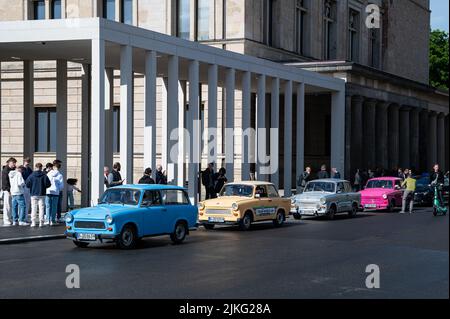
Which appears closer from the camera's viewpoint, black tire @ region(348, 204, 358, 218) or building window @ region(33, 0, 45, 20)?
black tire @ region(348, 204, 358, 218)

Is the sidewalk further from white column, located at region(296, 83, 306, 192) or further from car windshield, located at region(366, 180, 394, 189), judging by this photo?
white column, located at region(296, 83, 306, 192)

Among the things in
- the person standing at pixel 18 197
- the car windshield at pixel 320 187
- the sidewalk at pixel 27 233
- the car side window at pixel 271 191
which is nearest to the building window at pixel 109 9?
the car windshield at pixel 320 187

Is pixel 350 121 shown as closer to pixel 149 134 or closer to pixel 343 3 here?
pixel 343 3

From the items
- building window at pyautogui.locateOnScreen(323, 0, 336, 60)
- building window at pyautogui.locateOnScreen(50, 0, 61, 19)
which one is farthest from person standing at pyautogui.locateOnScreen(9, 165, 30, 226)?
building window at pyautogui.locateOnScreen(323, 0, 336, 60)

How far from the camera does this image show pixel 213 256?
49.6 ft

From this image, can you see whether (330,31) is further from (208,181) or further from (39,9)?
(208,181)

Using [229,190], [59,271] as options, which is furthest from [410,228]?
[59,271]

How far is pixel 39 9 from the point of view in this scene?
1880 inches

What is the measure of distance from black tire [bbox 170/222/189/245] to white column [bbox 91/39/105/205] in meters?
5.64

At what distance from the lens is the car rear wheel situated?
78.0 feet

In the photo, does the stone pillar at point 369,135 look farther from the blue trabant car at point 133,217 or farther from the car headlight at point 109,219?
the car headlight at point 109,219

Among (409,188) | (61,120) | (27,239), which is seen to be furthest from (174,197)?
(409,188)

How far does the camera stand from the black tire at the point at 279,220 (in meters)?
23.8
